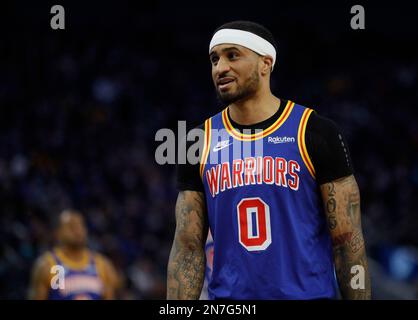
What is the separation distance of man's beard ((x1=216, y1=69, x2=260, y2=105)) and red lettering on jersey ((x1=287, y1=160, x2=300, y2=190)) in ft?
1.59

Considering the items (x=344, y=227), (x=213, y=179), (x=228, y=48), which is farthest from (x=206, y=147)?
(x=344, y=227)

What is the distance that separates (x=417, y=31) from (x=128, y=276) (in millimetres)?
11415

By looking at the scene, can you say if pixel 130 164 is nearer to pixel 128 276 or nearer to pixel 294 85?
pixel 128 276

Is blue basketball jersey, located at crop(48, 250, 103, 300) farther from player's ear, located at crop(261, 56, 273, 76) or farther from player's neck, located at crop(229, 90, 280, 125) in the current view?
player's ear, located at crop(261, 56, 273, 76)

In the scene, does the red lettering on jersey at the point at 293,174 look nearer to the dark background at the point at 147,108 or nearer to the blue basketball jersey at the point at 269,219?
the blue basketball jersey at the point at 269,219

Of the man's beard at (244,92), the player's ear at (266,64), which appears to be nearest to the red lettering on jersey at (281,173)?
the man's beard at (244,92)

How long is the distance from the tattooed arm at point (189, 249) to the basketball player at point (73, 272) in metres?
4.51

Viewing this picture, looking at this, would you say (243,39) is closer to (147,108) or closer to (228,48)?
(228,48)

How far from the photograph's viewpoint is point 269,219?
4.67m

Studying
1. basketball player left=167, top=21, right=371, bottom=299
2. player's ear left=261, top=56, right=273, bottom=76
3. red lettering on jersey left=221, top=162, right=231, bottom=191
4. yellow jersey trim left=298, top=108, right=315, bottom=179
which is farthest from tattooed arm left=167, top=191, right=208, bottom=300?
player's ear left=261, top=56, right=273, bottom=76

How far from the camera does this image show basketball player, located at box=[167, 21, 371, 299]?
4621mm

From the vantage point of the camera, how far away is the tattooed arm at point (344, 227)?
15.3ft

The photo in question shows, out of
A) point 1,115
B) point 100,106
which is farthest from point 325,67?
point 1,115

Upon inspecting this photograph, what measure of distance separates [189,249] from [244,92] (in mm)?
978
